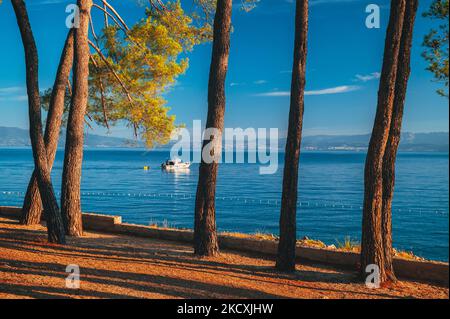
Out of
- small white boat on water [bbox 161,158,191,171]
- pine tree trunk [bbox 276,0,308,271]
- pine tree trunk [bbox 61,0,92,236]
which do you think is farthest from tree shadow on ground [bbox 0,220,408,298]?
small white boat on water [bbox 161,158,191,171]

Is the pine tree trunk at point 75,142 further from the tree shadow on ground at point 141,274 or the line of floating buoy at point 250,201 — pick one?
the line of floating buoy at point 250,201

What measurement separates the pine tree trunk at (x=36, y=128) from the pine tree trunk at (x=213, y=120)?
3240mm

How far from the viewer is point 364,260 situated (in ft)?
27.0

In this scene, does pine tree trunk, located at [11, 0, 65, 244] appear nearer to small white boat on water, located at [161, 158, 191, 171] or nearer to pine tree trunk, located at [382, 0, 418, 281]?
pine tree trunk, located at [382, 0, 418, 281]

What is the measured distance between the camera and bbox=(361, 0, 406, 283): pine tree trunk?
25.7 feet

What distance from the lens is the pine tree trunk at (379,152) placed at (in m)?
7.83

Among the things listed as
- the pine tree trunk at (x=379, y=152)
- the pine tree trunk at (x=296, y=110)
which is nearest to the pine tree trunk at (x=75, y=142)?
the pine tree trunk at (x=296, y=110)

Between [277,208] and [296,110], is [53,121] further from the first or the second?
[277,208]

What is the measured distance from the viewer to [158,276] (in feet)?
26.9

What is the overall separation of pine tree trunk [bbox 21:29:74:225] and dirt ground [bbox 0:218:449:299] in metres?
2.68

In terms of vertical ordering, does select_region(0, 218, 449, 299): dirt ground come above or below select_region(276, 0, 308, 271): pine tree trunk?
below

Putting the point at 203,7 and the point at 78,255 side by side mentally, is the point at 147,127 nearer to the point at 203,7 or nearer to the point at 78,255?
the point at 203,7
